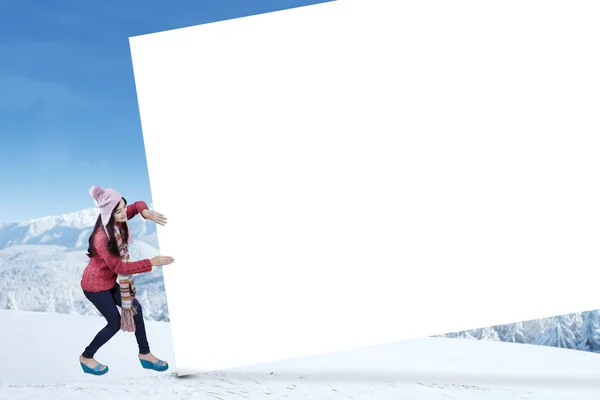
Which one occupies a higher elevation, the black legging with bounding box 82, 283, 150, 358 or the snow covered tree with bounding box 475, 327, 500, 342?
the black legging with bounding box 82, 283, 150, 358

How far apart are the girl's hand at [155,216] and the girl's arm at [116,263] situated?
394 millimetres

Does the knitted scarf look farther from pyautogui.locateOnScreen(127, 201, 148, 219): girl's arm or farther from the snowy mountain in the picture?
the snowy mountain

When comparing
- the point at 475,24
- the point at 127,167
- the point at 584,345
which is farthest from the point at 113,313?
the point at 127,167

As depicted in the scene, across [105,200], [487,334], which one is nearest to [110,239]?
[105,200]

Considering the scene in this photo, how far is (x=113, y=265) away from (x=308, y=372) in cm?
243

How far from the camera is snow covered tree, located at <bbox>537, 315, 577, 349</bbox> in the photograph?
11672mm

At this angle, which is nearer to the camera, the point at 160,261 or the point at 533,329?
the point at 160,261

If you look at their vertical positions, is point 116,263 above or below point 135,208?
below

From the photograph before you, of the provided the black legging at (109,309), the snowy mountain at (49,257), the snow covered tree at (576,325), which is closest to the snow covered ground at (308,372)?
the black legging at (109,309)

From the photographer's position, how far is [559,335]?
11695 millimetres

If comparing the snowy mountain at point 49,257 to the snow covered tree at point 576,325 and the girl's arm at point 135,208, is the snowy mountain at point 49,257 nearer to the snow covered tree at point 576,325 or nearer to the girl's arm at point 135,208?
the snow covered tree at point 576,325

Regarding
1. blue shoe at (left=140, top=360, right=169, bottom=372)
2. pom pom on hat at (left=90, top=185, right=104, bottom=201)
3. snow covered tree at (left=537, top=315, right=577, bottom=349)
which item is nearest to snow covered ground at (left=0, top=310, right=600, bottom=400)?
blue shoe at (left=140, top=360, right=169, bottom=372)

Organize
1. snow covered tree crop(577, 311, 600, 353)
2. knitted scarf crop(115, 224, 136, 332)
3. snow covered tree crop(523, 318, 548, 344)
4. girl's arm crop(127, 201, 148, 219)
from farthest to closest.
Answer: snow covered tree crop(523, 318, 548, 344) → snow covered tree crop(577, 311, 600, 353) → girl's arm crop(127, 201, 148, 219) → knitted scarf crop(115, 224, 136, 332)

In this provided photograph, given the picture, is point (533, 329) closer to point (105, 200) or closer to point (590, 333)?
point (590, 333)
